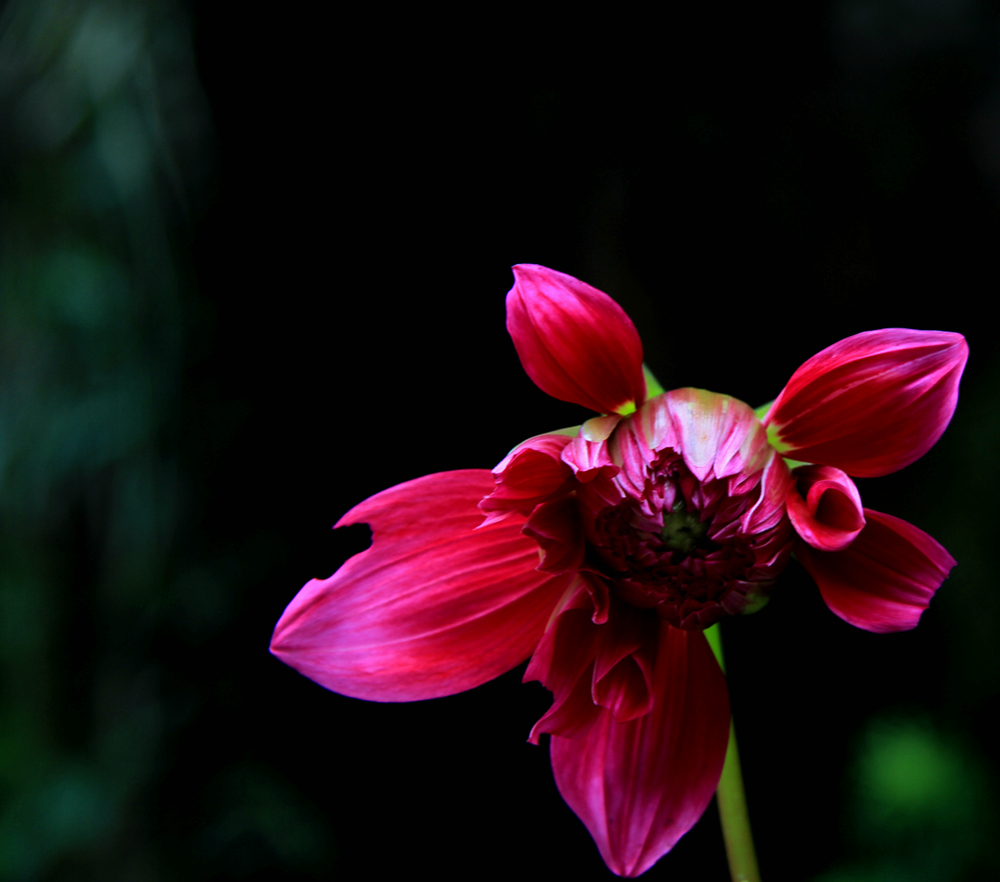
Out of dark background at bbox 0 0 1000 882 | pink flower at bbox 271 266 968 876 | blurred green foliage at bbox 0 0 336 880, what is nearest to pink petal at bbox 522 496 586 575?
pink flower at bbox 271 266 968 876

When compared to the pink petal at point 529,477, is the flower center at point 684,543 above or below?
below

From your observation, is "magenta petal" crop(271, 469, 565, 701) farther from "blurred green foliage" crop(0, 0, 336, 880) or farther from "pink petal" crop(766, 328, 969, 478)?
"blurred green foliage" crop(0, 0, 336, 880)

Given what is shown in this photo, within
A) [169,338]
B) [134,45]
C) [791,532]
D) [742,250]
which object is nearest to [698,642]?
[791,532]

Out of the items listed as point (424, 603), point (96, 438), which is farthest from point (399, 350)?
point (424, 603)

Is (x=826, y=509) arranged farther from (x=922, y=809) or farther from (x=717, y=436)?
(x=922, y=809)

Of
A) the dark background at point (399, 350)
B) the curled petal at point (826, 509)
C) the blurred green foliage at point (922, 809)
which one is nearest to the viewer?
the curled petal at point (826, 509)

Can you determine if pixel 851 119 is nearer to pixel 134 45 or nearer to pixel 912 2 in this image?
pixel 912 2

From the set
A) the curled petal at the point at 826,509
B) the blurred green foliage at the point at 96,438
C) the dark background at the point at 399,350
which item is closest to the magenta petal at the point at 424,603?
the curled petal at the point at 826,509

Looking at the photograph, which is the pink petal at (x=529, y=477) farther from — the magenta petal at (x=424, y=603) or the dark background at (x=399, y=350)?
the dark background at (x=399, y=350)
